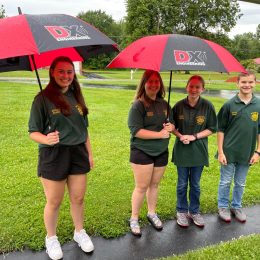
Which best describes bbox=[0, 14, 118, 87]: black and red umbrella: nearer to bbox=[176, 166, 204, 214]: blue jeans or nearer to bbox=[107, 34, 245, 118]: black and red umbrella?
bbox=[107, 34, 245, 118]: black and red umbrella

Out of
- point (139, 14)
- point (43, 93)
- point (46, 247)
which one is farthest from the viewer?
point (139, 14)

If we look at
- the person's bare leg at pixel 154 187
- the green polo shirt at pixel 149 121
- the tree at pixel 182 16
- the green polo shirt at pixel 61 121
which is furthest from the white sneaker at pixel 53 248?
the tree at pixel 182 16

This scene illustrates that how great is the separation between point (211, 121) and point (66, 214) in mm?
2114

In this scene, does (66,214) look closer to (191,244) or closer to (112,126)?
(191,244)

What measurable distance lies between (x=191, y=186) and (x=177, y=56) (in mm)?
1727

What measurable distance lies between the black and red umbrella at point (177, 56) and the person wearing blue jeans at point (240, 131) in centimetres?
68

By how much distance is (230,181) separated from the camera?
4.25 m

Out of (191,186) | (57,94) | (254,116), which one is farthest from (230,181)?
(57,94)

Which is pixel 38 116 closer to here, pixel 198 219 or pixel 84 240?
pixel 84 240

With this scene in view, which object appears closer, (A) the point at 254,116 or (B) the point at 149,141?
(B) the point at 149,141

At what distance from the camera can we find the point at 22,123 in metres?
9.27

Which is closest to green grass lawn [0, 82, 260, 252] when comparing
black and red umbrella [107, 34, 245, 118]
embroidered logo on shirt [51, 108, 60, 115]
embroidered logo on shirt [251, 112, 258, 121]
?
embroidered logo on shirt [251, 112, 258, 121]

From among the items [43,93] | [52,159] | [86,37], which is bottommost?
[52,159]

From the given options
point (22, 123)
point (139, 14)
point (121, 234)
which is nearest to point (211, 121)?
point (121, 234)
